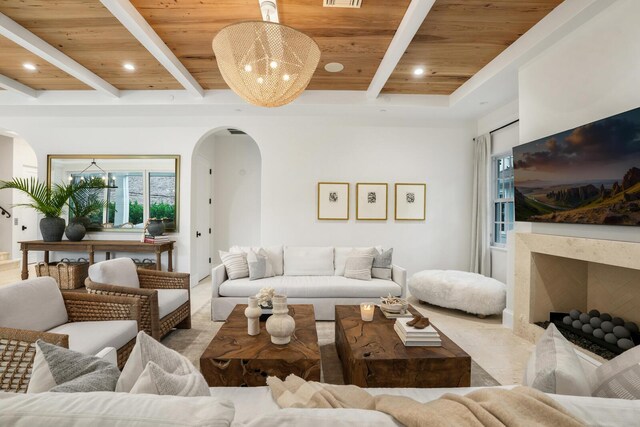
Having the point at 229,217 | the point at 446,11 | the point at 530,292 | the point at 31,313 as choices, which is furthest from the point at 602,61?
the point at 229,217

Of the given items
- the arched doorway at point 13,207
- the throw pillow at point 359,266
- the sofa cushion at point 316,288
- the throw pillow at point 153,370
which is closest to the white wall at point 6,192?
the arched doorway at point 13,207

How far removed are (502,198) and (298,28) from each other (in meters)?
3.83

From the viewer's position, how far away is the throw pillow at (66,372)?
0.96 m

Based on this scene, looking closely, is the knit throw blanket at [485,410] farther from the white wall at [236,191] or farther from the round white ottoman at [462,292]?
the white wall at [236,191]

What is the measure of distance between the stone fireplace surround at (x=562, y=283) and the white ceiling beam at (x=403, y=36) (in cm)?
222

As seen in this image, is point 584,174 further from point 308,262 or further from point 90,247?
point 90,247

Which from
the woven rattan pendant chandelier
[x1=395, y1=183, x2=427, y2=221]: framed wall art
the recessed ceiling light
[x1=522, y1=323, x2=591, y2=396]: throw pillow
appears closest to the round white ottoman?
[x1=395, y1=183, x2=427, y2=221]: framed wall art

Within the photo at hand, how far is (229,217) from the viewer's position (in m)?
6.48

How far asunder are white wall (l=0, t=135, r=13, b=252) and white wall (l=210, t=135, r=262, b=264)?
4.45 m

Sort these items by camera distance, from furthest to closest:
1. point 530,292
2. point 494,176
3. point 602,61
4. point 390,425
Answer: point 494,176 → point 530,292 → point 602,61 → point 390,425

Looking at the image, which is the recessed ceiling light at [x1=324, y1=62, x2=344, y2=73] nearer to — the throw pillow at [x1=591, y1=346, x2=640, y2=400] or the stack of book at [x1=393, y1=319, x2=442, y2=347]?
the stack of book at [x1=393, y1=319, x2=442, y2=347]

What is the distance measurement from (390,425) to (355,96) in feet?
14.2

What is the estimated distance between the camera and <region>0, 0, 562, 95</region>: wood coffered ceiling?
261 cm

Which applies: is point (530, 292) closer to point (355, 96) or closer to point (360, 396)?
point (360, 396)
